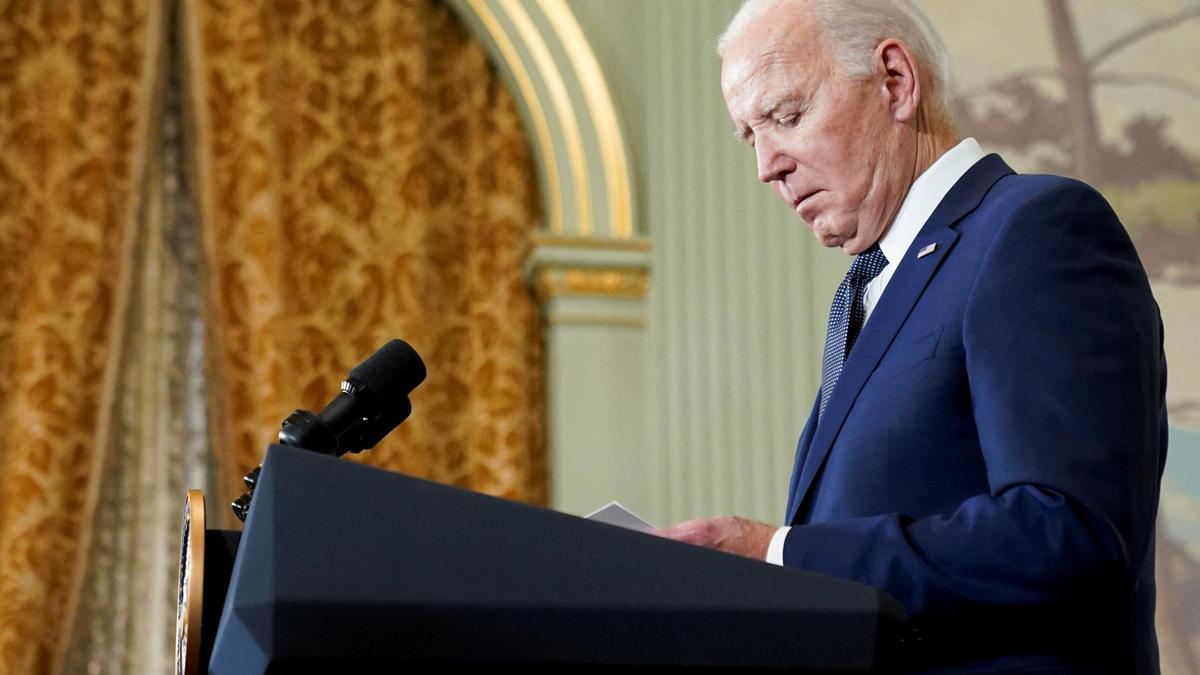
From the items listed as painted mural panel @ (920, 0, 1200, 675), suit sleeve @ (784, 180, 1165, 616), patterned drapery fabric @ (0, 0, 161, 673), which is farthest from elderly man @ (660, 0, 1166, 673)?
patterned drapery fabric @ (0, 0, 161, 673)

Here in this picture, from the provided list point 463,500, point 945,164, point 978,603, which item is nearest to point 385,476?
point 463,500

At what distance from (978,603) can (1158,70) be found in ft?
11.6

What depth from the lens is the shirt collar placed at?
1.80 m

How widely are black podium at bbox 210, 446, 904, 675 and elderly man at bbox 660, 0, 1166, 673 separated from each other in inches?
7.2

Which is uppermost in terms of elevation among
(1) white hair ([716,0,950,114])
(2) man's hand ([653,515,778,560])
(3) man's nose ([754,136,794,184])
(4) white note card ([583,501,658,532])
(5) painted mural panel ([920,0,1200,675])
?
(5) painted mural panel ([920,0,1200,675])

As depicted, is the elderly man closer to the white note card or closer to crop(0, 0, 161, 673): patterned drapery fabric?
the white note card

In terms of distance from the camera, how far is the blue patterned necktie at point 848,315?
1.78 metres

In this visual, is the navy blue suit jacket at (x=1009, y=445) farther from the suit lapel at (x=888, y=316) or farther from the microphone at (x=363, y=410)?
the microphone at (x=363, y=410)

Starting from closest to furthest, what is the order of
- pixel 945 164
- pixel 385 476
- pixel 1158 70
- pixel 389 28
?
pixel 385 476 < pixel 945 164 < pixel 1158 70 < pixel 389 28

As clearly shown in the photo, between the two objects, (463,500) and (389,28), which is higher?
(389,28)

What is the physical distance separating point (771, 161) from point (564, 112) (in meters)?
3.21

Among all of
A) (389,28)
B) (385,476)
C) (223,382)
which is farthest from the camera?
(389,28)

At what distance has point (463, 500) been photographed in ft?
3.54

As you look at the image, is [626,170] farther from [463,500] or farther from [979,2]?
[463,500]
